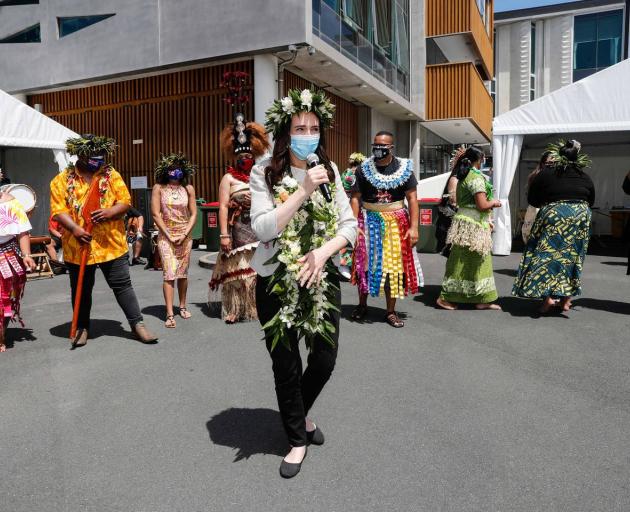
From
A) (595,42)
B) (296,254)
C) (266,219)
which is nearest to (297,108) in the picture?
(266,219)

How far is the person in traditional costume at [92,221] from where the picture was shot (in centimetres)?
496

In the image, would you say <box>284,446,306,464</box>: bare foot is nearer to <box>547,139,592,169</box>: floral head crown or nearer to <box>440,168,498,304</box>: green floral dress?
<box>440,168,498,304</box>: green floral dress

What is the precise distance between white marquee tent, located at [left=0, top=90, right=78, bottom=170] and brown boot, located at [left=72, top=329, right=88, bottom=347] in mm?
5734

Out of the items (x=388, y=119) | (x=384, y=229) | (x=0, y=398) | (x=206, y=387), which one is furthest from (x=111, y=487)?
(x=388, y=119)

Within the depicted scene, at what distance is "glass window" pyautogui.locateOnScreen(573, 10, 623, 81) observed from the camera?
2944 cm

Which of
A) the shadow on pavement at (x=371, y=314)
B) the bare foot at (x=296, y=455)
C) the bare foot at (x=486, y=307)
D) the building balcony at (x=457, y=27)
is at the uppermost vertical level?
the building balcony at (x=457, y=27)

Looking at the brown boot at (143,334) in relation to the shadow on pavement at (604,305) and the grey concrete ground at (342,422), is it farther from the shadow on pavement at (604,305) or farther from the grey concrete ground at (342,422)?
the shadow on pavement at (604,305)

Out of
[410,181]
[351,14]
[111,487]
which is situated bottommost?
[111,487]

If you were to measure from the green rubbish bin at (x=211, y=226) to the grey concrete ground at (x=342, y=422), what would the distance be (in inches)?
238

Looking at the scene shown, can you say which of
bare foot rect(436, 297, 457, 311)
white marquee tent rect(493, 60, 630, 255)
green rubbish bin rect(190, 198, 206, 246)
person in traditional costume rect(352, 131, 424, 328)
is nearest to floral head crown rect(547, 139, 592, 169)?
person in traditional costume rect(352, 131, 424, 328)

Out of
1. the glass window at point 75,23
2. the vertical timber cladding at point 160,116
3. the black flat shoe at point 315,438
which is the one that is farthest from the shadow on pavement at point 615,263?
the glass window at point 75,23

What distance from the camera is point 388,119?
19.9 metres

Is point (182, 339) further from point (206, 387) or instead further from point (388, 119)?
point (388, 119)

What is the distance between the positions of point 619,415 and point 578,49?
31.5m
